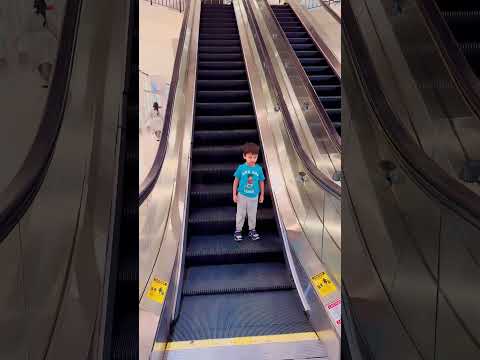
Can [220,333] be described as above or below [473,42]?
below

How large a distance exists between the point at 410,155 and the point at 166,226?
2.32m

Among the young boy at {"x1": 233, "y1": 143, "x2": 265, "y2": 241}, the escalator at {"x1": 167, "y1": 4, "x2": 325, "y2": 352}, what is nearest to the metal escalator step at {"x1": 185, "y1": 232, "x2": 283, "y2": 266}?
the escalator at {"x1": 167, "y1": 4, "x2": 325, "y2": 352}

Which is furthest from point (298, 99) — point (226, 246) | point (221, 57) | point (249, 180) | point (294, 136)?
point (221, 57)

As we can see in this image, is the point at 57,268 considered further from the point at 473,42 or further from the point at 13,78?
the point at 473,42

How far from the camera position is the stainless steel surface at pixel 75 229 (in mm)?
1122

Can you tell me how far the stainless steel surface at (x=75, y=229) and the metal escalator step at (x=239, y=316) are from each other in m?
1.33

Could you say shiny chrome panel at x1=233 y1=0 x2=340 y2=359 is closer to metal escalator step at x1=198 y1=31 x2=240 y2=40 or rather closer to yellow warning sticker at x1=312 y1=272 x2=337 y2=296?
yellow warning sticker at x1=312 y1=272 x2=337 y2=296

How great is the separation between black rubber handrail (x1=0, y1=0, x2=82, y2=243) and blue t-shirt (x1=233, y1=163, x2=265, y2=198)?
2.51 m

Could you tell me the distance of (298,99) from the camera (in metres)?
5.24

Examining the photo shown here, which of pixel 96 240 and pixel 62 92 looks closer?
pixel 62 92

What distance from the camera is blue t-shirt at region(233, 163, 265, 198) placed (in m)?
4.05

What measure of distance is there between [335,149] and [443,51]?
1426 mm

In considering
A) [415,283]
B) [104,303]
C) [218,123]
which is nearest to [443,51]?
[415,283]

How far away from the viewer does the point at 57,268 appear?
4.67 ft
